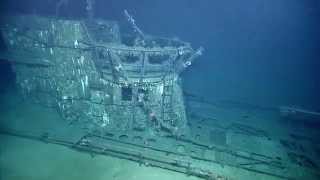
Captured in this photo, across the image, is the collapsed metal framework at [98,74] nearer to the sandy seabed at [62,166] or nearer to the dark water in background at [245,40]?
the sandy seabed at [62,166]

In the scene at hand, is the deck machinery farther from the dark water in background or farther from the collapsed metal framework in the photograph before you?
the dark water in background

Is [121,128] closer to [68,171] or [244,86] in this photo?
[68,171]

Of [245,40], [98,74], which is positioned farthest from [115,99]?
[245,40]

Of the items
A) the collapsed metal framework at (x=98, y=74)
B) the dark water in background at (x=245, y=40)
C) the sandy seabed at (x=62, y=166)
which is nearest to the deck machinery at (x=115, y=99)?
the collapsed metal framework at (x=98, y=74)

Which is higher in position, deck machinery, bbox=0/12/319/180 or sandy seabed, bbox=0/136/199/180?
deck machinery, bbox=0/12/319/180

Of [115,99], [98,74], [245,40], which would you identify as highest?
[245,40]

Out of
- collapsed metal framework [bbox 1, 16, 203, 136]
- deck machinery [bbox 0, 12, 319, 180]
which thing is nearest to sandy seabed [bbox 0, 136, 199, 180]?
deck machinery [bbox 0, 12, 319, 180]

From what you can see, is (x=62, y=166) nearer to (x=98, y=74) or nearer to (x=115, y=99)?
(x=115, y=99)
